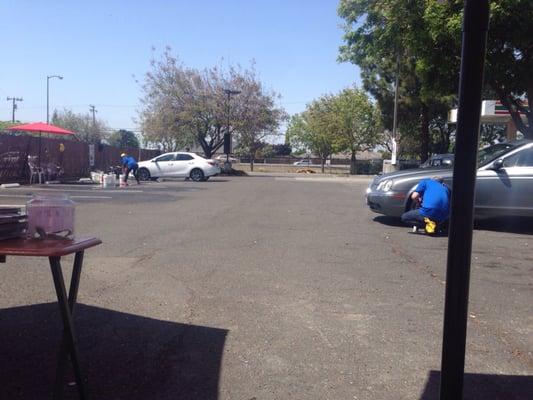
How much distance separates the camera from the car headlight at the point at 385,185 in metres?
11.3

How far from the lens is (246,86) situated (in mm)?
46500

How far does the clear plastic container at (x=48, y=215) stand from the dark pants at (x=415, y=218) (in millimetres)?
7663

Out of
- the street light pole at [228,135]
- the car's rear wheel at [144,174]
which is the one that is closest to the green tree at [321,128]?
the street light pole at [228,135]

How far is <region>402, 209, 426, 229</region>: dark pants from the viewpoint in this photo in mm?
10195

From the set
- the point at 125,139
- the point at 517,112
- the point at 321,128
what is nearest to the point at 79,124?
the point at 125,139

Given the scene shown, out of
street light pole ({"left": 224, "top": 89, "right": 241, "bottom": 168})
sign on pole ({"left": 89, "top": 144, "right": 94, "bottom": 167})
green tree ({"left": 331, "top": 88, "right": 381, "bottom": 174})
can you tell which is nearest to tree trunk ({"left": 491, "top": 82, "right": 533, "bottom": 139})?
sign on pole ({"left": 89, "top": 144, "right": 94, "bottom": 167})

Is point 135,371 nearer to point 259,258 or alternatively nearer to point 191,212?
point 259,258

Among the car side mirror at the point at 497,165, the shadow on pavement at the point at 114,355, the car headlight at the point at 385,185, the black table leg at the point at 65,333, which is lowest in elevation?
the shadow on pavement at the point at 114,355

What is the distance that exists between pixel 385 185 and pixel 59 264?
8.86m

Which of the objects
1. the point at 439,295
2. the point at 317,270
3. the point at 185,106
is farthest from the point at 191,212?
the point at 185,106

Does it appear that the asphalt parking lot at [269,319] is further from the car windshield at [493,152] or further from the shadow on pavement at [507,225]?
the car windshield at [493,152]

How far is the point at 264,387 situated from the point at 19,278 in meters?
3.73

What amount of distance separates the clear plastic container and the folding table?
0.08 meters

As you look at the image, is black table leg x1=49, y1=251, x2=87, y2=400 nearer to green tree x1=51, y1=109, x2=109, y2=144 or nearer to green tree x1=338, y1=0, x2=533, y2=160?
green tree x1=338, y1=0, x2=533, y2=160
